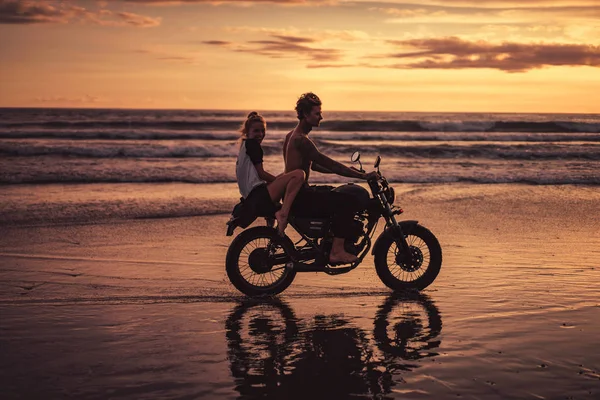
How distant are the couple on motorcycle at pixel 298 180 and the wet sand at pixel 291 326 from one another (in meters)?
0.80

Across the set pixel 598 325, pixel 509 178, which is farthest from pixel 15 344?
pixel 509 178

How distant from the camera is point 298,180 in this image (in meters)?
7.07

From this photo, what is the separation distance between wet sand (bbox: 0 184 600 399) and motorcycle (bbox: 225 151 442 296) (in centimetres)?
19

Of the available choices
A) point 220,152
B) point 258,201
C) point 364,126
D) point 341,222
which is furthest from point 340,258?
point 364,126

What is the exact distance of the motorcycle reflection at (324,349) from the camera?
4.62 m

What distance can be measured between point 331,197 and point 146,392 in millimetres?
3337

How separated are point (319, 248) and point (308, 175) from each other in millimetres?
816

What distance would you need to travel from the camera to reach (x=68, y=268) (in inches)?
335

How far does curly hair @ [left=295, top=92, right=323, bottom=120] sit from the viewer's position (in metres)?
7.10

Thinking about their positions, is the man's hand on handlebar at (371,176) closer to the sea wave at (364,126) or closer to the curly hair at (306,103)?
the curly hair at (306,103)

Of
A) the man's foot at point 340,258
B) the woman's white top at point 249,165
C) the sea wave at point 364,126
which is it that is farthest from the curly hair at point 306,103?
the sea wave at point 364,126

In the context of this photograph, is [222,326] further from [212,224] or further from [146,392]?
[212,224]

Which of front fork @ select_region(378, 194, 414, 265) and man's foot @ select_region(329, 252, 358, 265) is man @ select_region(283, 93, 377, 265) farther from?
front fork @ select_region(378, 194, 414, 265)

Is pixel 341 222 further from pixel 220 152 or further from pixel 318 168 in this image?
pixel 220 152
